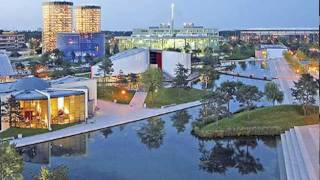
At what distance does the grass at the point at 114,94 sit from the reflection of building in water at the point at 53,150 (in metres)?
7.85

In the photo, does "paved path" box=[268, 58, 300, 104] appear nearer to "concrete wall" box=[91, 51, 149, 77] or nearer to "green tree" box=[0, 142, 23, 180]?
"concrete wall" box=[91, 51, 149, 77]

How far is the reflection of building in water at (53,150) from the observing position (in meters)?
13.7

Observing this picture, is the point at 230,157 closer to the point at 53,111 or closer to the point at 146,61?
the point at 53,111

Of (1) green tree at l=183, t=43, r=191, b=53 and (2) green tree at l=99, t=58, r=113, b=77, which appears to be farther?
(1) green tree at l=183, t=43, r=191, b=53

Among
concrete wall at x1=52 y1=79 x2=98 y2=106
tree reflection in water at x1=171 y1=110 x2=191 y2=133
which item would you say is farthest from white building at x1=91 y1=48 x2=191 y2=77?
tree reflection in water at x1=171 y1=110 x2=191 y2=133

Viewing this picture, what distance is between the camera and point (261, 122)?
1700 cm

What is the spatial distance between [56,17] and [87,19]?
7.97 m

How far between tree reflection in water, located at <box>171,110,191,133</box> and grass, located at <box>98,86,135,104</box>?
10.6 ft

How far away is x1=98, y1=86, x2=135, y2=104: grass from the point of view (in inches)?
933

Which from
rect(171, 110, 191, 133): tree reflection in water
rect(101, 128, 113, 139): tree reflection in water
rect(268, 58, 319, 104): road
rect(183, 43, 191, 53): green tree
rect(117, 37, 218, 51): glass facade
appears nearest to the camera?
rect(101, 128, 113, 139): tree reflection in water

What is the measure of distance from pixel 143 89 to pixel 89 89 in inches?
240

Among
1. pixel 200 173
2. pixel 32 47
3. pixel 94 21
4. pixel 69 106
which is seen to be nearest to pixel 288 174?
pixel 200 173

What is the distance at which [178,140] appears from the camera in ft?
53.0

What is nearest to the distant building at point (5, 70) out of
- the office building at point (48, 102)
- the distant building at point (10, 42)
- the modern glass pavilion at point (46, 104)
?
the office building at point (48, 102)
